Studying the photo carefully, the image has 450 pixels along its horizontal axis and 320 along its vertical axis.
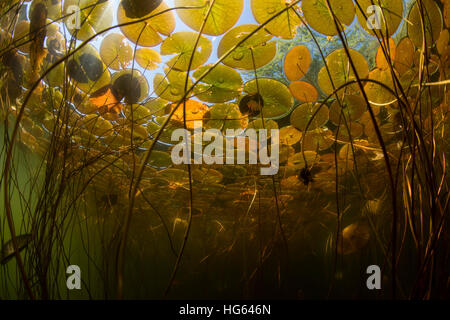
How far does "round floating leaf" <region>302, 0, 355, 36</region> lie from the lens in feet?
2.49

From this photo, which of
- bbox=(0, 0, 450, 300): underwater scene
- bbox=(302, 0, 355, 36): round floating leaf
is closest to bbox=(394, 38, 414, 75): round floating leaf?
bbox=(0, 0, 450, 300): underwater scene

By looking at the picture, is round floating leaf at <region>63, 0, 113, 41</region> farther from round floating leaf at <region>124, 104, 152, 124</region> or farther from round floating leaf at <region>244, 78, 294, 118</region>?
round floating leaf at <region>244, 78, 294, 118</region>

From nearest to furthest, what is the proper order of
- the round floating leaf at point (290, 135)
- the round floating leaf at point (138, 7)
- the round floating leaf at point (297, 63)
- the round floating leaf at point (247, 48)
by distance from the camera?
1. the round floating leaf at point (138, 7)
2. the round floating leaf at point (247, 48)
3. the round floating leaf at point (297, 63)
4. the round floating leaf at point (290, 135)

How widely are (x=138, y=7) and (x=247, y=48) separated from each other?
405 millimetres

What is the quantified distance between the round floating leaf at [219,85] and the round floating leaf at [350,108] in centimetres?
55

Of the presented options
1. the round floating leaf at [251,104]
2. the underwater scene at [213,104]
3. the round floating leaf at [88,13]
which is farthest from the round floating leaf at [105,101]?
the round floating leaf at [251,104]

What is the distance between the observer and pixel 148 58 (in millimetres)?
914

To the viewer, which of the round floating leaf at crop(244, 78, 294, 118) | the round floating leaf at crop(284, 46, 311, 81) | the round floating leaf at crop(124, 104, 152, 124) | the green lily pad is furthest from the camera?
the green lily pad

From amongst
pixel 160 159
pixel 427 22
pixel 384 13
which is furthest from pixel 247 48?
pixel 160 159

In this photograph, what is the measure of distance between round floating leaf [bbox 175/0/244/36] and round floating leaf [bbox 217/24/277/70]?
0.04m

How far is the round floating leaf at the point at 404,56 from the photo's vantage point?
0.90 meters

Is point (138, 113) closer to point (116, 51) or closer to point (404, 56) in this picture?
point (116, 51)

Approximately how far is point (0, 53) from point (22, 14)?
17 centimetres

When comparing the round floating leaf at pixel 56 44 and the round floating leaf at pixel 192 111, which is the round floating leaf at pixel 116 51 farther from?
the round floating leaf at pixel 192 111
